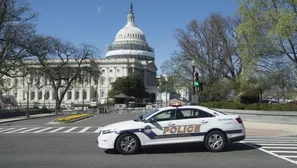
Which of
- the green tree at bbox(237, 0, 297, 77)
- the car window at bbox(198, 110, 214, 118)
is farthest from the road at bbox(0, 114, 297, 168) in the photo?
the green tree at bbox(237, 0, 297, 77)

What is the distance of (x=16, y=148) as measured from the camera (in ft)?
39.7

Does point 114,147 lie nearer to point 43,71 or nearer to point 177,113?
point 177,113

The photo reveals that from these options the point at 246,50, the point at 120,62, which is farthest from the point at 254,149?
the point at 120,62

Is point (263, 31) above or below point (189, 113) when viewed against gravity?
above

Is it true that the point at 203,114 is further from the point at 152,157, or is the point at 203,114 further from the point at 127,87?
the point at 127,87

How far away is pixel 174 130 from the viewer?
10.6 metres

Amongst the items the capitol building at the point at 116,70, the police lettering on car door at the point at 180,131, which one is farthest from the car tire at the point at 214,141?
the capitol building at the point at 116,70

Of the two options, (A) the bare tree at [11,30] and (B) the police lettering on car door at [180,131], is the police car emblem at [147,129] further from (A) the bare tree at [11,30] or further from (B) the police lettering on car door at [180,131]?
(A) the bare tree at [11,30]

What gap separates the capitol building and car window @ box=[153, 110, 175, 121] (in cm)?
10256

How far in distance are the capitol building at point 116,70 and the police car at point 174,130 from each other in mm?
102602

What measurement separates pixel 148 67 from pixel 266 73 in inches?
4848

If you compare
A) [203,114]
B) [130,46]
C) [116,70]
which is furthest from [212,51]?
[130,46]

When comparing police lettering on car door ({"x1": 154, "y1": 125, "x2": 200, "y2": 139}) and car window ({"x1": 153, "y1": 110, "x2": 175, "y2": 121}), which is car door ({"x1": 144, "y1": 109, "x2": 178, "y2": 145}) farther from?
car window ({"x1": 153, "y1": 110, "x2": 175, "y2": 121})

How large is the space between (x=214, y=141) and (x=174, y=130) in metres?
1.41
